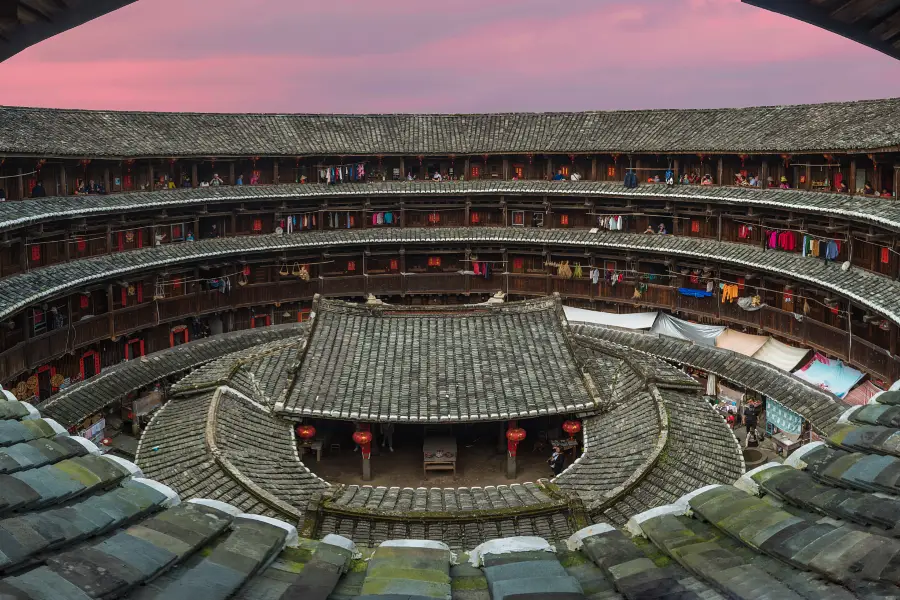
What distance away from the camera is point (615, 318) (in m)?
54.4

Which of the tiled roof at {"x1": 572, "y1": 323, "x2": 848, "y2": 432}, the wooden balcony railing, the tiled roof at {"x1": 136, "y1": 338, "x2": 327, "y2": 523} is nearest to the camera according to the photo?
the tiled roof at {"x1": 136, "y1": 338, "x2": 327, "y2": 523}

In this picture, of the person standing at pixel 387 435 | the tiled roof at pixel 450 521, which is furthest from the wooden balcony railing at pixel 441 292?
the tiled roof at pixel 450 521

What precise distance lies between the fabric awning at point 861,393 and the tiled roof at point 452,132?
1042 centimetres

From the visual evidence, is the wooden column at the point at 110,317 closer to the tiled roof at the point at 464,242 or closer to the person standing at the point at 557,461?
the tiled roof at the point at 464,242

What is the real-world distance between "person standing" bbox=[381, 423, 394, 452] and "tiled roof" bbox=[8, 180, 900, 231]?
17.4 m

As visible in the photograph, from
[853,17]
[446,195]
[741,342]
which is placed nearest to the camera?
[853,17]

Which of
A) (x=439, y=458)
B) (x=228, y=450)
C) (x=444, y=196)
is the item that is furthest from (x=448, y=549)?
(x=444, y=196)

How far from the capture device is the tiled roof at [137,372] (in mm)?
37031

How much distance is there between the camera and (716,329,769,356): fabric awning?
1858 inches

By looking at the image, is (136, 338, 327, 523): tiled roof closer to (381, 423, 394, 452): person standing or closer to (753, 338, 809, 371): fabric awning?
(381, 423, 394, 452): person standing

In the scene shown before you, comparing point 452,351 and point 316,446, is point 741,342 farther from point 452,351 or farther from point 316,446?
point 316,446

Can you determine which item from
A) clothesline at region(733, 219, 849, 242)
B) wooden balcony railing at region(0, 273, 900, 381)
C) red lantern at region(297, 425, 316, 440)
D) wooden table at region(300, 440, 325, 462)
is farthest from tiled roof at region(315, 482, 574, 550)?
clothesline at region(733, 219, 849, 242)

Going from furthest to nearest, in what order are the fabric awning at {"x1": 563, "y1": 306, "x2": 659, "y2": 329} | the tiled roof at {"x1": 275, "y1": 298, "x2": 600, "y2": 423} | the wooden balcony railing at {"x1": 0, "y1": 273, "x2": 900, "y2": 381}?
the fabric awning at {"x1": 563, "y1": 306, "x2": 659, "y2": 329}
the wooden balcony railing at {"x1": 0, "y1": 273, "x2": 900, "y2": 381}
the tiled roof at {"x1": 275, "y1": 298, "x2": 600, "y2": 423}

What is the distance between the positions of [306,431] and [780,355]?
83.9 feet
